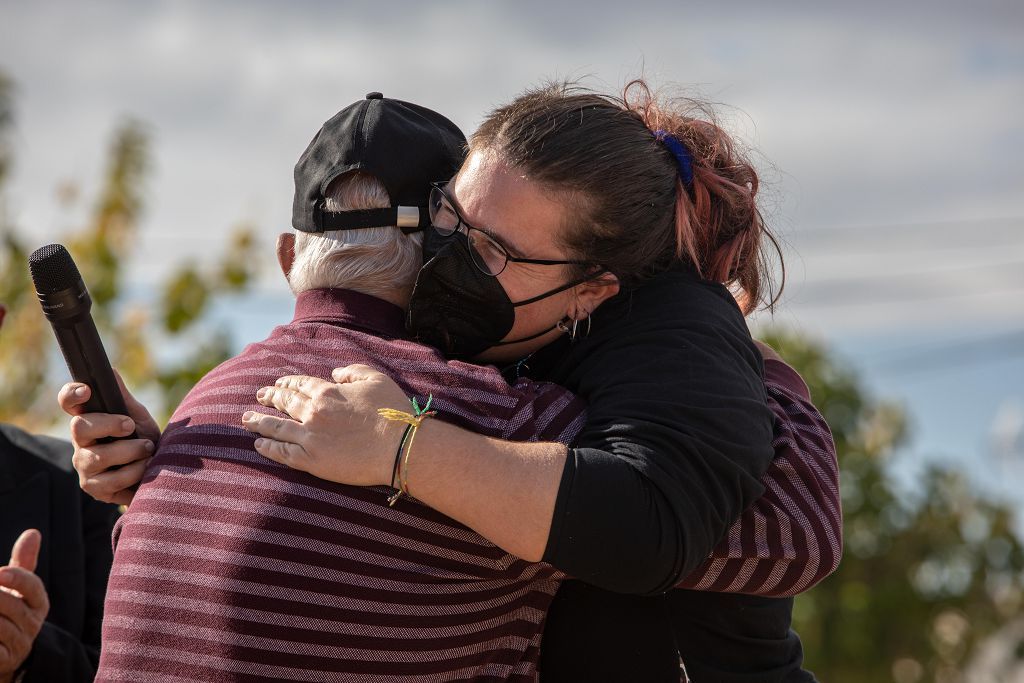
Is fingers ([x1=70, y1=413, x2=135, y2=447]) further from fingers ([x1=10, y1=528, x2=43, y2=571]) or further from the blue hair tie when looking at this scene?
the blue hair tie

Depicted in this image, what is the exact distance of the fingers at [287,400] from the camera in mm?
2080

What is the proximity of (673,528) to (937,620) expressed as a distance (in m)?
14.3

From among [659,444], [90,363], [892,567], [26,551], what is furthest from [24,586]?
[892,567]

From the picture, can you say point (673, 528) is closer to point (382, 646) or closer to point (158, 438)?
point (382, 646)

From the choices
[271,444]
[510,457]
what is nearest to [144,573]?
[271,444]

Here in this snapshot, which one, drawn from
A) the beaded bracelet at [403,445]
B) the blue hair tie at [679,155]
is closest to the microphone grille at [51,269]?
the beaded bracelet at [403,445]

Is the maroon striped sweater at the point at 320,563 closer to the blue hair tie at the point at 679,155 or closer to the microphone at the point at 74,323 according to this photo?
the microphone at the point at 74,323

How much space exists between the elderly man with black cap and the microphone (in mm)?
62

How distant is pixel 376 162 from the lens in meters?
2.43


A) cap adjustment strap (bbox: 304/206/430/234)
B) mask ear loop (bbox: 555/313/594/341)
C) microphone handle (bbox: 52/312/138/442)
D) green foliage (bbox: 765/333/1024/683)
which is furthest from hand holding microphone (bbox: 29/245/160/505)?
green foliage (bbox: 765/333/1024/683)

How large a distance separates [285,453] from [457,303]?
0.53m

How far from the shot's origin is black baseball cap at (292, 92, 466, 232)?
242cm

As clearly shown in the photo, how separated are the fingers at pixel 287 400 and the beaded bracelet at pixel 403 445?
14 centimetres

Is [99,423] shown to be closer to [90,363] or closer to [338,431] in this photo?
[90,363]
